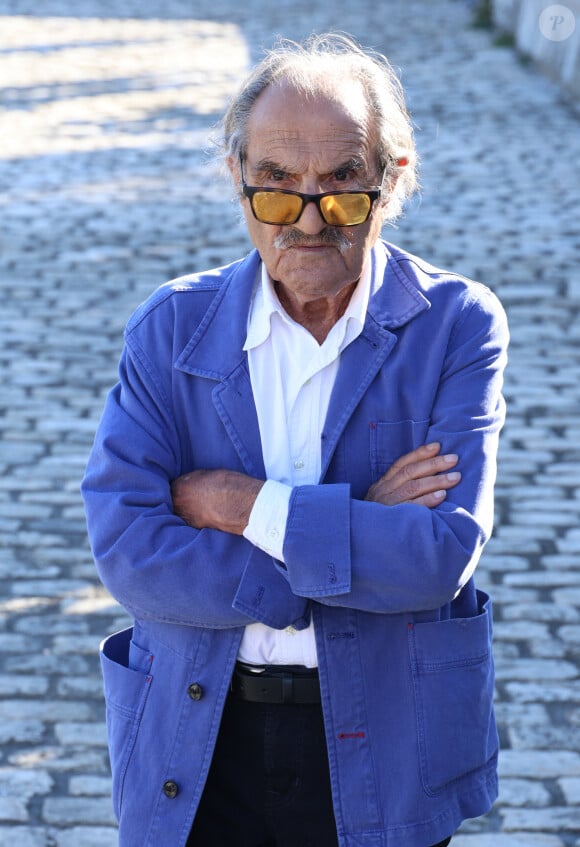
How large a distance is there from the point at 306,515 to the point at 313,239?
20.3 inches

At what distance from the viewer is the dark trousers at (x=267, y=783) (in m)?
2.40

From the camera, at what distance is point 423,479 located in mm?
2371

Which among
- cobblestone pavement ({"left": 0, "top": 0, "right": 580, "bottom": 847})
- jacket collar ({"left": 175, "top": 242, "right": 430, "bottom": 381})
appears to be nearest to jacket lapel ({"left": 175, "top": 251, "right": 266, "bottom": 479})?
jacket collar ({"left": 175, "top": 242, "right": 430, "bottom": 381})

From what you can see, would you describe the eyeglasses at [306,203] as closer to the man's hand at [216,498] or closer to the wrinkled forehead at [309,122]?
the wrinkled forehead at [309,122]

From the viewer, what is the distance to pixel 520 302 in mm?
8148

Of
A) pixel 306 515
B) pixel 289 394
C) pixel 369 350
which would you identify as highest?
pixel 369 350

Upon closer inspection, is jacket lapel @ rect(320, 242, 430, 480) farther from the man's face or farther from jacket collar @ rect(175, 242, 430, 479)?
the man's face

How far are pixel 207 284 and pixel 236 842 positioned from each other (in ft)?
3.68

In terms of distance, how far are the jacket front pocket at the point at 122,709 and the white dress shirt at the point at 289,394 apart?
209mm

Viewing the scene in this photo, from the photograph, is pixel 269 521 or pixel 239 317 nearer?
pixel 269 521

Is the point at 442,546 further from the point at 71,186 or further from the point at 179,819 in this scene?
the point at 71,186

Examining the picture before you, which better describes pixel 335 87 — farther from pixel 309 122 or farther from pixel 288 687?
pixel 288 687

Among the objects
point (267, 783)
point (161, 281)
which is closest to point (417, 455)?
point (267, 783)

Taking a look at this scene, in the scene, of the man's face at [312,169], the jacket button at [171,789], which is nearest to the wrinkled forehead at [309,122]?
the man's face at [312,169]
